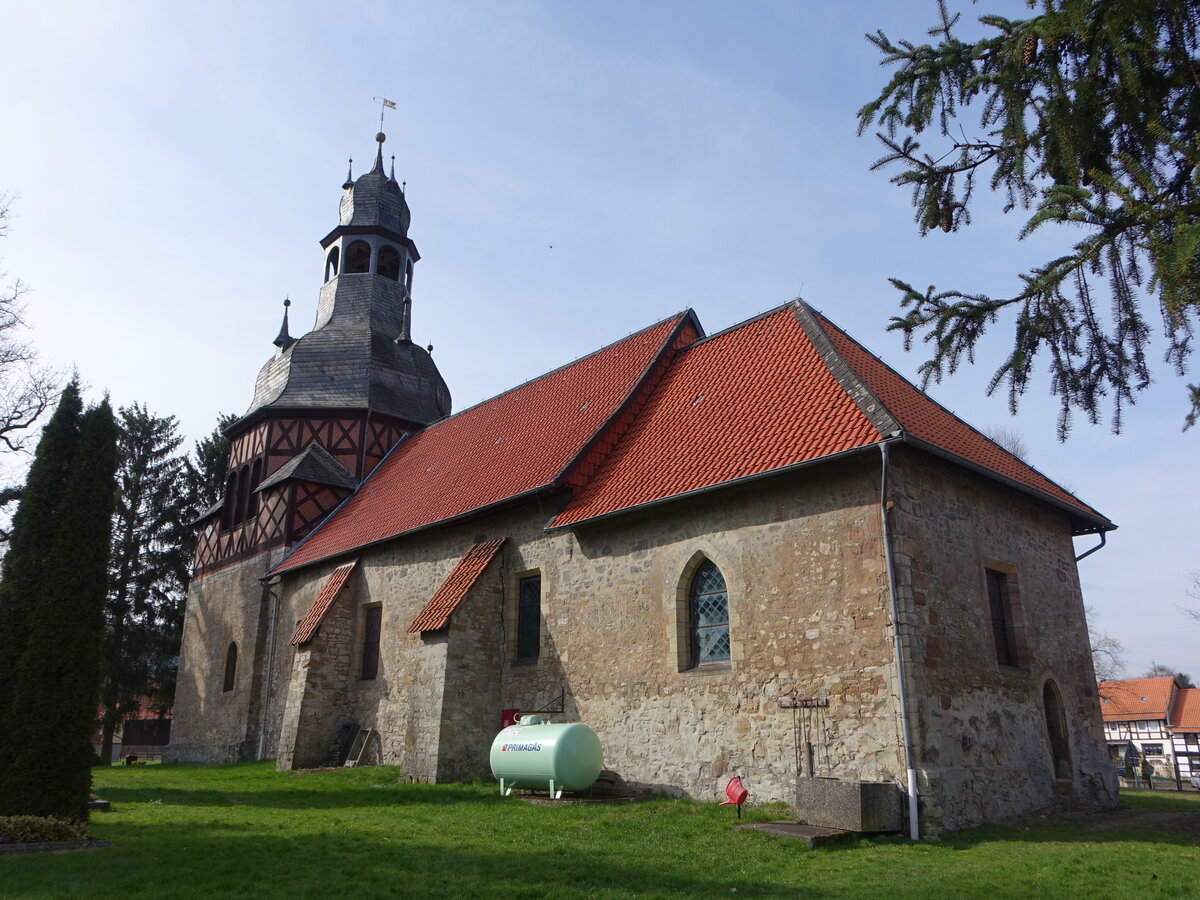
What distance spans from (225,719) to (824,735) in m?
18.5

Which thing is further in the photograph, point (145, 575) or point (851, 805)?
point (145, 575)

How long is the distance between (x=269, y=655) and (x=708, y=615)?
1462 centimetres

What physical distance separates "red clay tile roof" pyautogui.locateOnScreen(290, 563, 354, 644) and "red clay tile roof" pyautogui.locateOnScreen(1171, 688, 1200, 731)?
45187 millimetres

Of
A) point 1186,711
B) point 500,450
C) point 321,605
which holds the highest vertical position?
point 500,450

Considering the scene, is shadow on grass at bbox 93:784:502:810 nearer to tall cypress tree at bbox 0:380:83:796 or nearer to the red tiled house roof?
tall cypress tree at bbox 0:380:83:796

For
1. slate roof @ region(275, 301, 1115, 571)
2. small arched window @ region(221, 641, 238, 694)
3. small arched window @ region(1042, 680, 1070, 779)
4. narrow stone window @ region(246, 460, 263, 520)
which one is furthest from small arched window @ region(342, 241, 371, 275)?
small arched window @ region(1042, 680, 1070, 779)

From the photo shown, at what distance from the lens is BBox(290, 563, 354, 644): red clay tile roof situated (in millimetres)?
18719

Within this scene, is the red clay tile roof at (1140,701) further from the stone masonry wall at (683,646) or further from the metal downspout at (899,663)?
the metal downspout at (899,663)

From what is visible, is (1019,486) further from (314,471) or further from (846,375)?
(314,471)

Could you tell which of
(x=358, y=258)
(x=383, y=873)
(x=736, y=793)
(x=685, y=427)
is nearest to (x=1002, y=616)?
(x=736, y=793)

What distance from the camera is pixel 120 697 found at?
114 feet

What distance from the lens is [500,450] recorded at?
62.6ft

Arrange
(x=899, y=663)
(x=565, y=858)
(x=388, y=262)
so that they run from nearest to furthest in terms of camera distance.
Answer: (x=565, y=858), (x=899, y=663), (x=388, y=262)

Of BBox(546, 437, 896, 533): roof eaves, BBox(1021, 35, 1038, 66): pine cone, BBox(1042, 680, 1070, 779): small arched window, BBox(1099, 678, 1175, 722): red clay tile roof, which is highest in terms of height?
BBox(1021, 35, 1038, 66): pine cone
